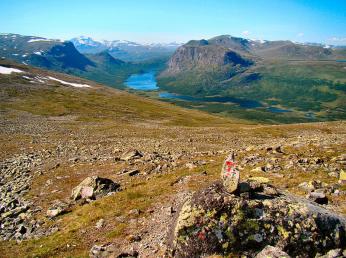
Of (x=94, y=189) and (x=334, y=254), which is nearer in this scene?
(x=334, y=254)

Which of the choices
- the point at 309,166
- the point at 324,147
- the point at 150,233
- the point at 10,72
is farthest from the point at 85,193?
the point at 10,72

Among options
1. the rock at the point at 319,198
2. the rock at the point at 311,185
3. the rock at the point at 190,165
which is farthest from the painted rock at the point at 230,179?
the rock at the point at 190,165

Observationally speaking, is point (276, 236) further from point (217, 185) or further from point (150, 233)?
point (150, 233)

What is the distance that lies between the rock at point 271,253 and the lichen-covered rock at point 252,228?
55 centimetres

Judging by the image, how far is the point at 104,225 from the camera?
70.0 ft

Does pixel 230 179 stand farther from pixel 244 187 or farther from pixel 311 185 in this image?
pixel 311 185

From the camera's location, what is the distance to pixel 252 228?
534 inches

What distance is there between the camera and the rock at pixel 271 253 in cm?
1234

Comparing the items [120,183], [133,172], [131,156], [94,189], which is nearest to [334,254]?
[94,189]

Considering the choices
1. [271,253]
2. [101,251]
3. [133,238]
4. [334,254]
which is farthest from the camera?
[133,238]

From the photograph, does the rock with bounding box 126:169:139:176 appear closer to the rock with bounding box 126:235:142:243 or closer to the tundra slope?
the tundra slope

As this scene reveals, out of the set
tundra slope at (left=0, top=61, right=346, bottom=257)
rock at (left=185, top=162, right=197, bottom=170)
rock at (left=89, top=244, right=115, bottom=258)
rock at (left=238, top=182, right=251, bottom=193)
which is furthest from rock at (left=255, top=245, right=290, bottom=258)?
rock at (left=185, top=162, right=197, bottom=170)

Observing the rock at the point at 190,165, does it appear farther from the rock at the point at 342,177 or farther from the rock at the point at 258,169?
the rock at the point at 342,177

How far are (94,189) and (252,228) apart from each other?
17694 mm
